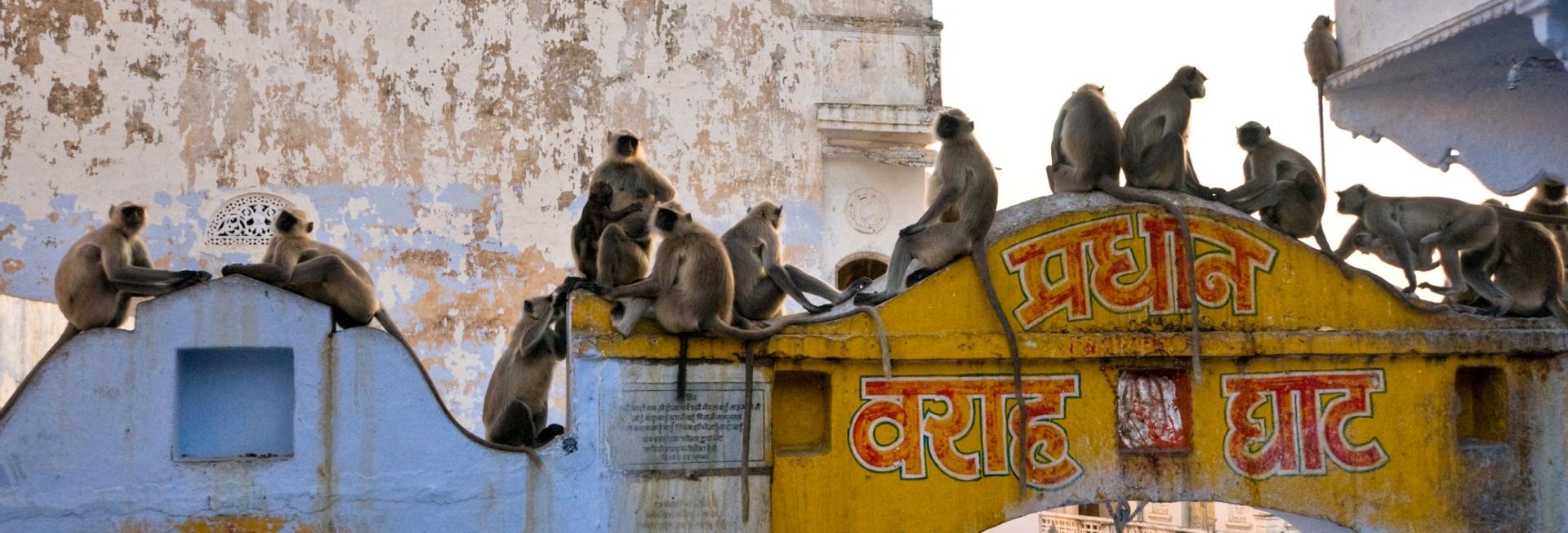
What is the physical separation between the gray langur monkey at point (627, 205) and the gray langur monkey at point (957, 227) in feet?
2.79

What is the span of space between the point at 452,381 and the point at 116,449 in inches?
192

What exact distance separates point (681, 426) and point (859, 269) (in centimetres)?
587

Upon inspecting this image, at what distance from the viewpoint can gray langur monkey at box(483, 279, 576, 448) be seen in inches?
229

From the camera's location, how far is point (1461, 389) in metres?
6.14

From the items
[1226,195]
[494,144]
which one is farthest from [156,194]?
[1226,195]

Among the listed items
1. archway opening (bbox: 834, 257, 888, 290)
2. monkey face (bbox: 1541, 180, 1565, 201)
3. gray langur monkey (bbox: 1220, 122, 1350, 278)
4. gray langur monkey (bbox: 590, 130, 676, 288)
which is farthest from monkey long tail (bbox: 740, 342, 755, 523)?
archway opening (bbox: 834, 257, 888, 290)

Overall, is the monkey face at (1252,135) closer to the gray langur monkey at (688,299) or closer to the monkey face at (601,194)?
the gray langur monkey at (688,299)

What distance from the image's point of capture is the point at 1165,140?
6227 millimetres

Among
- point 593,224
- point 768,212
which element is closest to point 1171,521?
point 768,212

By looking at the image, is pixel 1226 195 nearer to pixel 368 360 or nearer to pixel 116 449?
pixel 368 360

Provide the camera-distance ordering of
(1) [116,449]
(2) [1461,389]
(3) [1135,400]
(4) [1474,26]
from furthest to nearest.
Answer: (4) [1474,26]
(2) [1461,389]
(3) [1135,400]
(1) [116,449]

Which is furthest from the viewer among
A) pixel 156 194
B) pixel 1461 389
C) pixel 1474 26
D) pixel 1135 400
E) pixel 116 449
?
pixel 156 194

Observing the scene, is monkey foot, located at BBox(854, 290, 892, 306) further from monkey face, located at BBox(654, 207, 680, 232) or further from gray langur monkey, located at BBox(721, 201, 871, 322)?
monkey face, located at BBox(654, 207, 680, 232)

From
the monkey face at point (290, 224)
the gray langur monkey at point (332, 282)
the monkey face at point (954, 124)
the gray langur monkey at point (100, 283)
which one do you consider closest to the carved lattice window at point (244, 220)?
the monkey face at point (290, 224)
